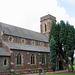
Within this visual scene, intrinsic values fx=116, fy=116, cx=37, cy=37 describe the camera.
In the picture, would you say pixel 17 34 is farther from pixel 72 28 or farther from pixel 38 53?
pixel 72 28

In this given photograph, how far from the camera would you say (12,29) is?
1414 inches

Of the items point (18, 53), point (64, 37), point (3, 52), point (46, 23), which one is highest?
point (46, 23)

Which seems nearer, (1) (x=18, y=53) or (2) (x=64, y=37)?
(2) (x=64, y=37)

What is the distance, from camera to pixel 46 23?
5141cm

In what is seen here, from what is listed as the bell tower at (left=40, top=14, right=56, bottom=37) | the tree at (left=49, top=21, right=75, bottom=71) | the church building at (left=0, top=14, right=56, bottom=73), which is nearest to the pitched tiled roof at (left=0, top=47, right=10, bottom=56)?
the church building at (left=0, top=14, right=56, bottom=73)

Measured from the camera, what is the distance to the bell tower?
5038 cm

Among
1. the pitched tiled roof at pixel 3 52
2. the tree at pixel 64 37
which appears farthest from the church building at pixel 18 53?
the tree at pixel 64 37

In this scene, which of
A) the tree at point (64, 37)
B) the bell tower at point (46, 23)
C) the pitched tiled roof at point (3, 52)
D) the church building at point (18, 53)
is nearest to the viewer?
the pitched tiled roof at point (3, 52)

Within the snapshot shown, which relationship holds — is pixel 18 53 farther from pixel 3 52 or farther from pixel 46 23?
pixel 46 23

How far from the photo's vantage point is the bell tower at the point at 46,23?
5038 cm

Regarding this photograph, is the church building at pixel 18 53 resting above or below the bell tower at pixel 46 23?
below

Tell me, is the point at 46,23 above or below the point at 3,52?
above

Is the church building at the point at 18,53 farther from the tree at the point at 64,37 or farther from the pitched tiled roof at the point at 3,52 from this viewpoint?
the tree at the point at 64,37

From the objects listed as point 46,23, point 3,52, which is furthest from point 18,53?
point 46,23
